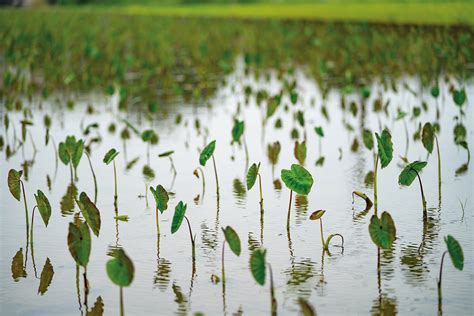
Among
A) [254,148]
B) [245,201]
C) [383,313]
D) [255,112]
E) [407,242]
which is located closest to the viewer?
[383,313]

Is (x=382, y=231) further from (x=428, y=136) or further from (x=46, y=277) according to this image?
(x=428, y=136)

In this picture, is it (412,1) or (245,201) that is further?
(412,1)

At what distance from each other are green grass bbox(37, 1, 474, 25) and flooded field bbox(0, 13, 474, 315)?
8.16 meters

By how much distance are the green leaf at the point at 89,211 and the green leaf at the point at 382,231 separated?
111 cm

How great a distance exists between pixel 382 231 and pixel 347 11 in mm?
18313

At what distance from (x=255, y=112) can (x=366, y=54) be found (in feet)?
14.5

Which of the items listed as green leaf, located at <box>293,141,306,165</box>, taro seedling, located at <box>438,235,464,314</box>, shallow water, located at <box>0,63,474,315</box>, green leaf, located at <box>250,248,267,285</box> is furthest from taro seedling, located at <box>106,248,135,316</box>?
green leaf, located at <box>293,141,306,165</box>

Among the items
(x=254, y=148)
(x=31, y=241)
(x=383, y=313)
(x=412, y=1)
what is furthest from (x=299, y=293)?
(x=412, y=1)

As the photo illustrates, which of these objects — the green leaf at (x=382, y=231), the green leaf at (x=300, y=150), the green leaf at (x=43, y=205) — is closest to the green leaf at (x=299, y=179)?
the green leaf at (x=382, y=231)

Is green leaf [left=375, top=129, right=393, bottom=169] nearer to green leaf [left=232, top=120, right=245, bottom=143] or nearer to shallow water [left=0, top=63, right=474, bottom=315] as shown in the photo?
shallow water [left=0, top=63, right=474, bottom=315]

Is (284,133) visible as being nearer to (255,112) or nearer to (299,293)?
(255,112)

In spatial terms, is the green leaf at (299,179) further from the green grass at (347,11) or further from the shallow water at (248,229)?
the green grass at (347,11)

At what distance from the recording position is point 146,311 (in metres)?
3.60

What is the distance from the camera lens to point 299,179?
15.3ft
